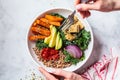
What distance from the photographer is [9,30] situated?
1425mm

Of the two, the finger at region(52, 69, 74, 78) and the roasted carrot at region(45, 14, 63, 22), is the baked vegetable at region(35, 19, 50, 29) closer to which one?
the roasted carrot at region(45, 14, 63, 22)

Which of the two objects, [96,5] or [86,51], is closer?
[96,5]

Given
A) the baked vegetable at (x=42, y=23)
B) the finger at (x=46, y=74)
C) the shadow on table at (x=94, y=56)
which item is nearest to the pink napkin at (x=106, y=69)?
the shadow on table at (x=94, y=56)

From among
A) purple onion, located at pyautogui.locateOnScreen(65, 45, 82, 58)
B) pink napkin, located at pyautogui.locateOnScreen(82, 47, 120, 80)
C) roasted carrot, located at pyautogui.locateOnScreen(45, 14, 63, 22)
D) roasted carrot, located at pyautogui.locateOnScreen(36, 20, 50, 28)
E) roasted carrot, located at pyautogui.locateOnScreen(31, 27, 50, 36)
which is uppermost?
roasted carrot, located at pyautogui.locateOnScreen(45, 14, 63, 22)

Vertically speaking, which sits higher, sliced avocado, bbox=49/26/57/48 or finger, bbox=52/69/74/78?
sliced avocado, bbox=49/26/57/48

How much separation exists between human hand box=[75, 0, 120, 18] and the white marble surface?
0.61 feet

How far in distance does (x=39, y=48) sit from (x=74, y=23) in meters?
0.17

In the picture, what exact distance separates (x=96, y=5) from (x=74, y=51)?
261mm

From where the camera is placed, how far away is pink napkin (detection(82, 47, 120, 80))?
4.38ft

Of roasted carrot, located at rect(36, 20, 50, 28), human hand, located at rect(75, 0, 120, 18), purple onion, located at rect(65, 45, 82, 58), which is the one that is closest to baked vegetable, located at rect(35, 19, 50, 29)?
roasted carrot, located at rect(36, 20, 50, 28)

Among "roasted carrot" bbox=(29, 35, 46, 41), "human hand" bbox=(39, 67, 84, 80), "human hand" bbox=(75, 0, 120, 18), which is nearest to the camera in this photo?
"human hand" bbox=(75, 0, 120, 18)

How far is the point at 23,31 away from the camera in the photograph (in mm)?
1416

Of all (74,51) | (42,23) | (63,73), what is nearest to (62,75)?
(63,73)

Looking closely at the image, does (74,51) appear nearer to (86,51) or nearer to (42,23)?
(86,51)
